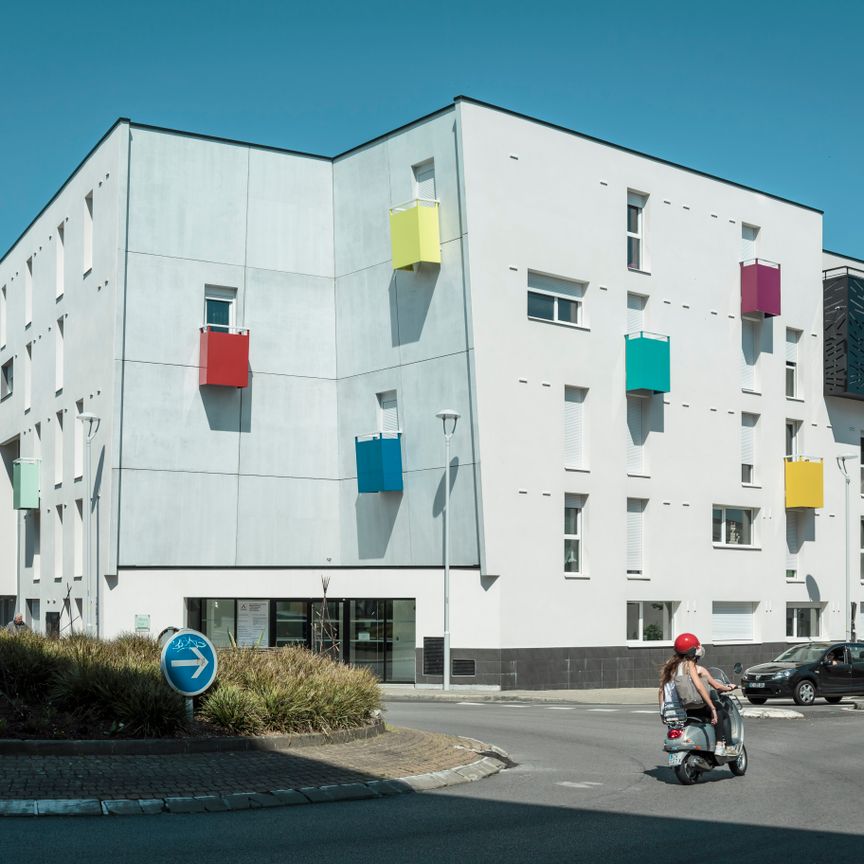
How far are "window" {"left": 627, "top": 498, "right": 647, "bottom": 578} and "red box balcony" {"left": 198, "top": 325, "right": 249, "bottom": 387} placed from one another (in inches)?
469

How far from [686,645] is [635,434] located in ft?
84.0

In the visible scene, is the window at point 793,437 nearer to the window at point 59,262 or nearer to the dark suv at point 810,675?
the dark suv at point 810,675

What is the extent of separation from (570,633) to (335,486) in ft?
28.5

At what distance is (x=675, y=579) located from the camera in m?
39.2

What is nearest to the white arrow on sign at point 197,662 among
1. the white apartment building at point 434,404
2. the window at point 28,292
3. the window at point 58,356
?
the white apartment building at point 434,404

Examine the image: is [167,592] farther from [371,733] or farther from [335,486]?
[371,733]

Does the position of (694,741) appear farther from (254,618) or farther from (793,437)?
(793,437)

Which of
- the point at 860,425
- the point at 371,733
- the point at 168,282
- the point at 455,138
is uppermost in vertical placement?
the point at 455,138

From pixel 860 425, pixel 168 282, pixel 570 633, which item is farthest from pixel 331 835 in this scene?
pixel 860 425

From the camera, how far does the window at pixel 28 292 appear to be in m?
48.4

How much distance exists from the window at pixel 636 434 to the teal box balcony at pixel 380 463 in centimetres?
690

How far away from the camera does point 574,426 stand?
3759 centimetres

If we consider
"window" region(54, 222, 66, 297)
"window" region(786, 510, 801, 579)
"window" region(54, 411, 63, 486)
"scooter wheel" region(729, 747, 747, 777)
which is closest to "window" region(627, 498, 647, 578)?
"window" region(786, 510, 801, 579)

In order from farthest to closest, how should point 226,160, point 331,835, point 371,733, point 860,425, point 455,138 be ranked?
1. point 860,425
2. point 226,160
3. point 455,138
4. point 371,733
5. point 331,835
